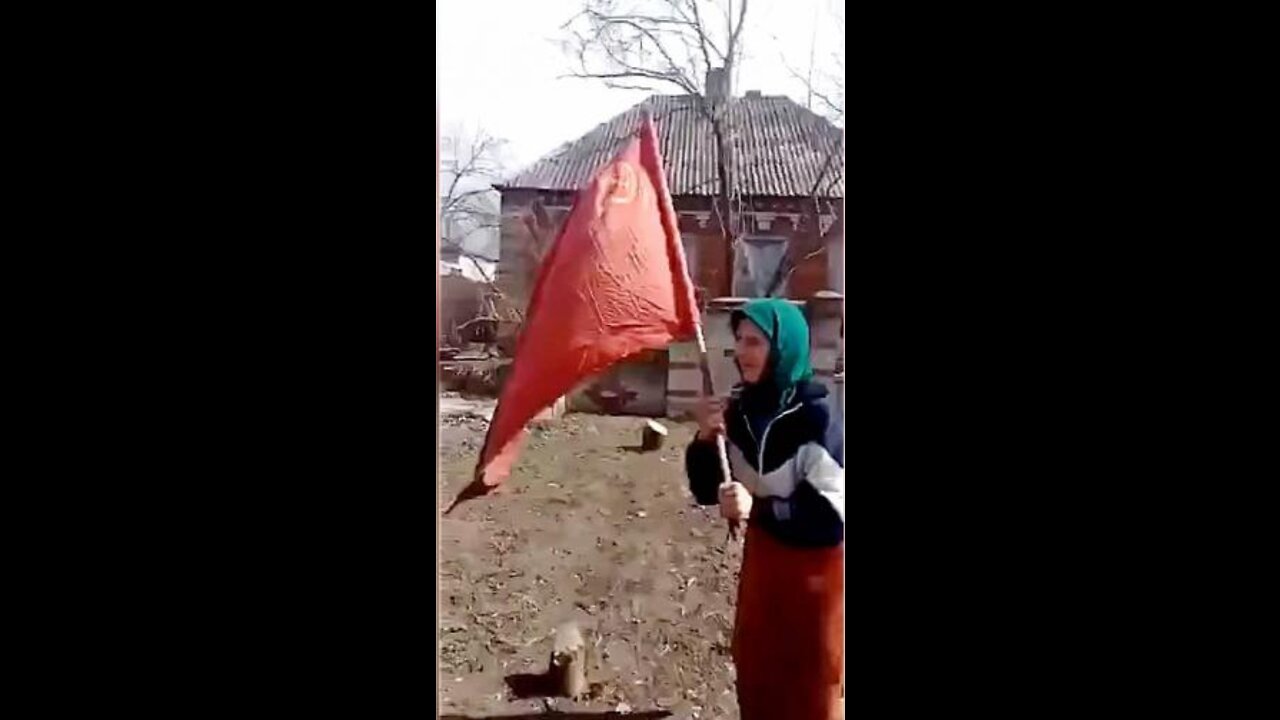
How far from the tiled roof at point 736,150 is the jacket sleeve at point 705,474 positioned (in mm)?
459

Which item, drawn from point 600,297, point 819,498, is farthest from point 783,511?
point 600,297

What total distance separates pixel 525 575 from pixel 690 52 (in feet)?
3.16

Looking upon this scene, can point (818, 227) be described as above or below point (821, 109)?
below

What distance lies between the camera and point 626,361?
2.03m

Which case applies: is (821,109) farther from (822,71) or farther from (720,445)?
(720,445)

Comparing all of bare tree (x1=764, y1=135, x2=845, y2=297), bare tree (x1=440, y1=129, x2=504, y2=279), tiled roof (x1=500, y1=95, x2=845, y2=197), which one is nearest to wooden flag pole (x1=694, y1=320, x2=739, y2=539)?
bare tree (x1=764, y1=135, x2=845, y2=297)

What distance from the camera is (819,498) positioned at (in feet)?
6.57

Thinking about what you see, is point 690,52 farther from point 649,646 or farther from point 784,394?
point 649,646

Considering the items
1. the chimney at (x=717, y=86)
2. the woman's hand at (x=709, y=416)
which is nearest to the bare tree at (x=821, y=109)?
the chimney at (x=717, y=86)

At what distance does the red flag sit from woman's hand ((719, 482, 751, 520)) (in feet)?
0.91

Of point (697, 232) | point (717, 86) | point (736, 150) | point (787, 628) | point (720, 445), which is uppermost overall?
point (717, 86)

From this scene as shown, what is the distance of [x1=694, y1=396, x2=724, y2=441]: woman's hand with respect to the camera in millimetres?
2025

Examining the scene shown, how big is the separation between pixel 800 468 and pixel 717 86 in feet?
2.25
